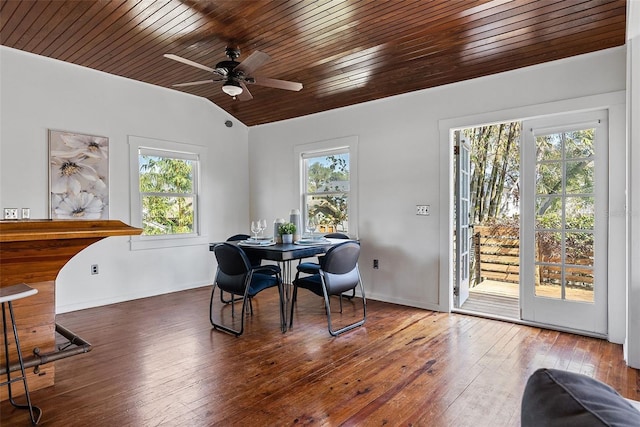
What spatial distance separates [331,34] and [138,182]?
3071 millimetres

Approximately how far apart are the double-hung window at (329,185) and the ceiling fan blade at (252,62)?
2033mm

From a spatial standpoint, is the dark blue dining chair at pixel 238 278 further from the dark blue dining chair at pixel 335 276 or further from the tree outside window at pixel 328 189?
the tree outside window at pixel 328 189

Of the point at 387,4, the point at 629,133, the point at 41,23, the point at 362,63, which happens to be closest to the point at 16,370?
the point at 41,23

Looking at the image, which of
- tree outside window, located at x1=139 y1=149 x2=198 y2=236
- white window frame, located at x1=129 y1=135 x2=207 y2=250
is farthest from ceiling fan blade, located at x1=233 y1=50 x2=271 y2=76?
tree outside window, located at x1=139 y1=149 x2=198 y2=236

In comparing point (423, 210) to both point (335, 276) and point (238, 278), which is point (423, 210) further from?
point (238, 278)

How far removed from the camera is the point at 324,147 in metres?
5.07

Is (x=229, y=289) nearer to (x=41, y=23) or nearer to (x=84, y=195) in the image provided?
(x=84, y=195)

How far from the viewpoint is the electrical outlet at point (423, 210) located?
4117mm

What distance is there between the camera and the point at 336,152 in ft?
16.5

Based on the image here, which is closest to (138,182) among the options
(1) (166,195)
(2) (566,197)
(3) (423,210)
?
(1) (166,195)

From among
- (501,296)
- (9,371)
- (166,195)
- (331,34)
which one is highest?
(331,34)

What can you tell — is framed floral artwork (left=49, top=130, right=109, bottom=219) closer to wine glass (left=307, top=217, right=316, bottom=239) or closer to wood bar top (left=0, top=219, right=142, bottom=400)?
wood bar top (left=0, top=219, right=142, bottom=400)

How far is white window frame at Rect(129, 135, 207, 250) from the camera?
459 centimetres

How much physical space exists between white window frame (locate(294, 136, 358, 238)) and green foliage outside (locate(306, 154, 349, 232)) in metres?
0.08
